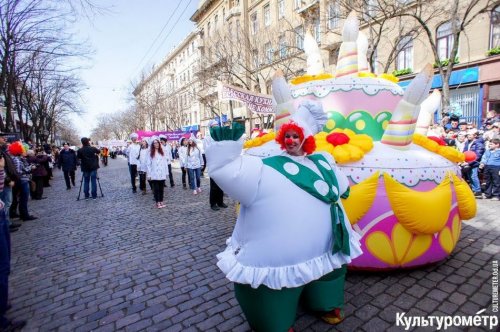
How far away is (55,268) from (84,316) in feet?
5.46

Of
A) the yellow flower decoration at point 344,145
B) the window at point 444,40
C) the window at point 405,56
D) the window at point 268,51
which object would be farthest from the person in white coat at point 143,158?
the window at point 444,40

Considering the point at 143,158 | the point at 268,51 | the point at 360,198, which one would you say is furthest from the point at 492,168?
the point at 268,51

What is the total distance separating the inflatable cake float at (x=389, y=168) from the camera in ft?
10.6

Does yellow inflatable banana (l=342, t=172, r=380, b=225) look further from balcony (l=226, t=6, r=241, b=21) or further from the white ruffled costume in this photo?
balcony (l=226, t=6, r=241, b=21)

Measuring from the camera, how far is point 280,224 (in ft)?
6.83

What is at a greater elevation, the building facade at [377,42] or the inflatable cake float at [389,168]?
the building facade at [377,42]

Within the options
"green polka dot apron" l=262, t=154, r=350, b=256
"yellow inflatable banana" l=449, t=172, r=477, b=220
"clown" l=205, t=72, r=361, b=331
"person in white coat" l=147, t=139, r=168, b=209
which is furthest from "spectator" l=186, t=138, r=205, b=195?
"green polka dot apron" l=262, t=154, r=350, b=256

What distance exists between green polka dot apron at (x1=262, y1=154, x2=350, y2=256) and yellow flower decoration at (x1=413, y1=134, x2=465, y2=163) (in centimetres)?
209

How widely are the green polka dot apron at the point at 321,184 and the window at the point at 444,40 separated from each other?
52.6 ft

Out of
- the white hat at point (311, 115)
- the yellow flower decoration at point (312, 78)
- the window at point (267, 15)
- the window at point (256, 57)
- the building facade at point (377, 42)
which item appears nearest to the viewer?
the white hat at point (311, 115)

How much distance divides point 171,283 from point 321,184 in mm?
2441

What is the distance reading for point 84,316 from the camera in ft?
10.2

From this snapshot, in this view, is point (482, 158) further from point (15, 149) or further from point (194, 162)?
point (15, 149)

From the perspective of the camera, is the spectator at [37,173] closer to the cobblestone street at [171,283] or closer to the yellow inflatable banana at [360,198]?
the cobblestone street at [171,283]
